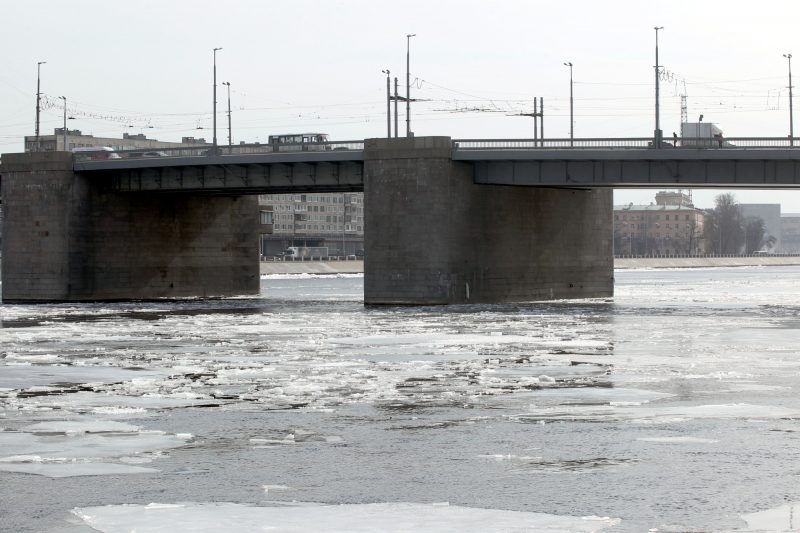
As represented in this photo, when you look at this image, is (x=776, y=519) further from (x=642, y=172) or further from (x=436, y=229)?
(x=436, y=229)

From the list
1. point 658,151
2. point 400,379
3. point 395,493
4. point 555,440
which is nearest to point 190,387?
point 400,379

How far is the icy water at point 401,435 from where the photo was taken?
1231cm

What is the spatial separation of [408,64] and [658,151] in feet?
66.1

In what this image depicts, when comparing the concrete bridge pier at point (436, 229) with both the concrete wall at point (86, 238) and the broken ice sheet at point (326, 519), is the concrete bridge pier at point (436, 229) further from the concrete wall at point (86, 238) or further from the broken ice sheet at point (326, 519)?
the broken ice sheet at point (326, 519)

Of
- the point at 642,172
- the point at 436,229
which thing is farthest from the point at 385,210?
the point at 642,172

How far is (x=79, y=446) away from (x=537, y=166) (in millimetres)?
50026

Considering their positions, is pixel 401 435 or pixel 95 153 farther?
pixel 95 153

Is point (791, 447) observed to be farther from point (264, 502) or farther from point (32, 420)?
point (32, 420)

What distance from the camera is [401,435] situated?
17.5 metres

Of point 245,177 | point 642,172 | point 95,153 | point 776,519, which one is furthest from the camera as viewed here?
point 95,153

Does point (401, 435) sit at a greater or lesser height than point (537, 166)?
lesser

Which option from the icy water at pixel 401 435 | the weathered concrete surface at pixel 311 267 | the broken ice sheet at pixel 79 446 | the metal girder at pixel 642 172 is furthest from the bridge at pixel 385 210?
the weathered concrete surface at pixel 311 267

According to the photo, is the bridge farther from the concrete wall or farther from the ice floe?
the ice floe

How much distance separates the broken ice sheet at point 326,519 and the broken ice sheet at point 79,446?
237cm
